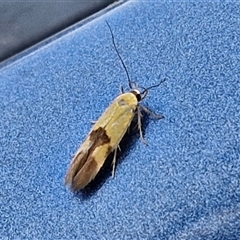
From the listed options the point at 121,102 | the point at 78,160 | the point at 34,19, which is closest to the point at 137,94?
the point at 121,102

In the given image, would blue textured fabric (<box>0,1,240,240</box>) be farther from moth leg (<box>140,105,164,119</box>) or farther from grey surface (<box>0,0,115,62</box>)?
grey surface (<box>0,0,115,62</box>)

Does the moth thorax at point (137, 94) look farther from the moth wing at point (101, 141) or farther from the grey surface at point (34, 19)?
the grey surface at point (34, 19)

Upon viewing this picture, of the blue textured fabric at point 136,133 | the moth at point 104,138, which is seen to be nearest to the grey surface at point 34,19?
the blue textured fabric at point 136,133

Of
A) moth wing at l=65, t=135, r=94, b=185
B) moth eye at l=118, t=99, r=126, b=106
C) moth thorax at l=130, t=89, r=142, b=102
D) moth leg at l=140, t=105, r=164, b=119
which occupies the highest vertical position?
moth eye at l=118, t=99, r=126, b=106

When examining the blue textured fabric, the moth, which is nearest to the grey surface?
the blue textured fabric

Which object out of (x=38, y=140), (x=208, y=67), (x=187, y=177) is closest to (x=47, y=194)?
(x=38, y=140)

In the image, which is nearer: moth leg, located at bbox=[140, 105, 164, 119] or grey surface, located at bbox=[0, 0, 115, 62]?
moth leg, located at bbox=[140, 105, 164, 119]
